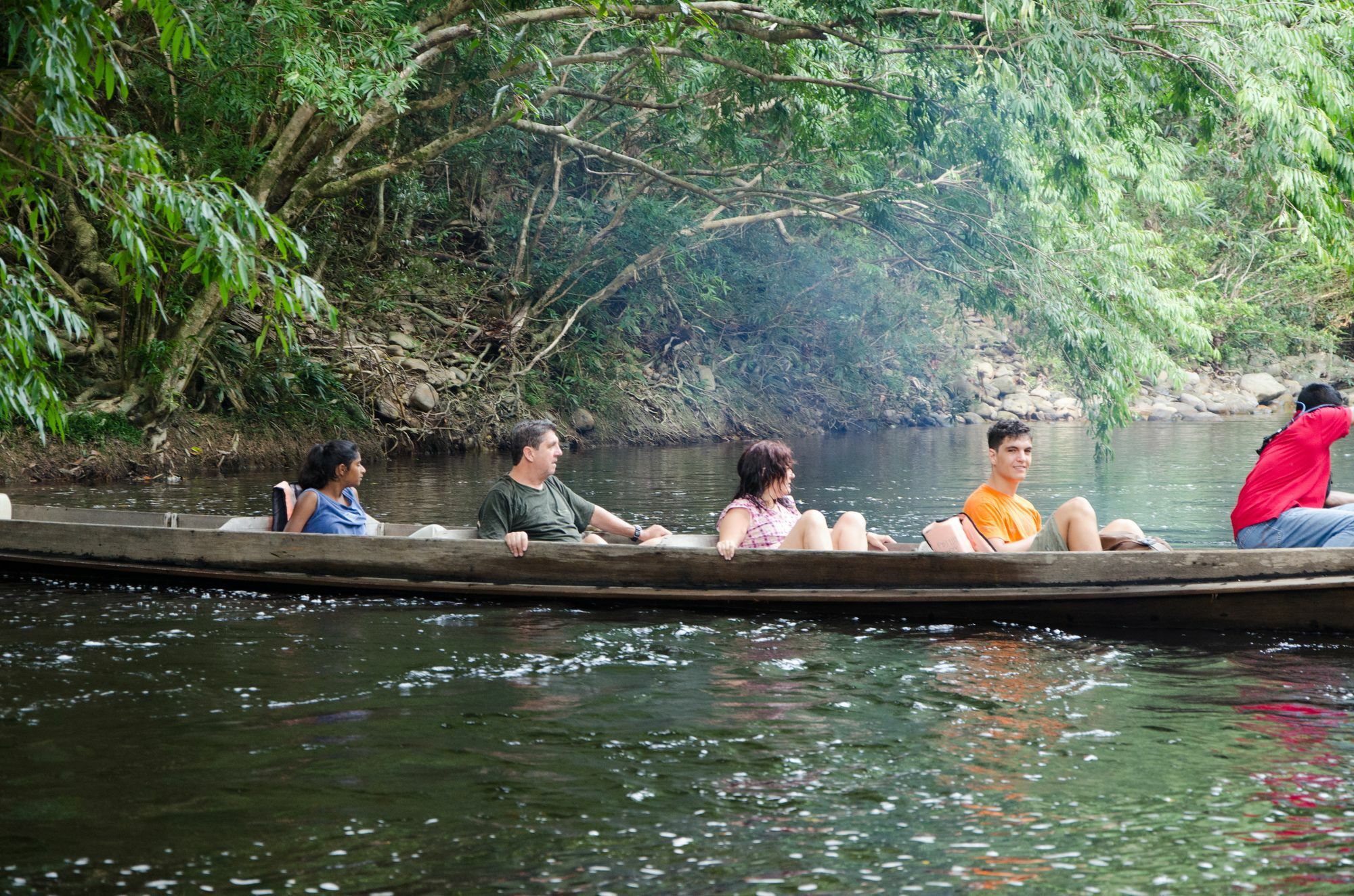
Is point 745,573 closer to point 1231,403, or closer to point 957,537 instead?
point 957,537

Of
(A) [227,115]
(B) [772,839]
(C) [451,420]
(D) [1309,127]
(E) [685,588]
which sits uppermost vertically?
(A) [227,115]

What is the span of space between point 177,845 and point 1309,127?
35.3ft

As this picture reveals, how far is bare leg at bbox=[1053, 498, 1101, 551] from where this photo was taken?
19.9 ft

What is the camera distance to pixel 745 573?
6.43 meters

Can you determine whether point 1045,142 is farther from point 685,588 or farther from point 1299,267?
point 1299,267

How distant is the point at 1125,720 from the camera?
14.7 ft

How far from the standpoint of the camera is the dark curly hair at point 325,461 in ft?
23.7

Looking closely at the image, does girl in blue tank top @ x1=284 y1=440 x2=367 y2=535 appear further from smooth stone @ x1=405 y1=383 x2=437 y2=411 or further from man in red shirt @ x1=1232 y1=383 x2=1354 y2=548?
smooth stone @ x1=405 y1=383 x2=437 y2=411

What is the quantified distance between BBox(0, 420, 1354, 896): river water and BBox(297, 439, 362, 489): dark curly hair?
2.22ft

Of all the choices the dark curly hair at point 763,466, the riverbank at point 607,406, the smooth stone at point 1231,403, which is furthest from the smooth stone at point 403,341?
the smooth stone at point 1231,403

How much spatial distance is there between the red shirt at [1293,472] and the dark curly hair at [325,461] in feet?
14.9

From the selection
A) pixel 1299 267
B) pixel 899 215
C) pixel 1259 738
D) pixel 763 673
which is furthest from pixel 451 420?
pixel 1299 267

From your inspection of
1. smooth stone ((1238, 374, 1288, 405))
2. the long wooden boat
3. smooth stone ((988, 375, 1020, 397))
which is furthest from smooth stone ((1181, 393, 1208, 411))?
the long wooden boat

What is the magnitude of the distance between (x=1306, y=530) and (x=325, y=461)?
16.1ft
